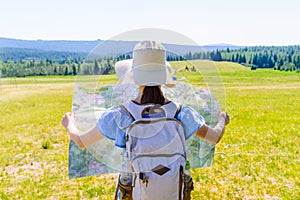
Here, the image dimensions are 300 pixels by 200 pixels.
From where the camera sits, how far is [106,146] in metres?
2.56

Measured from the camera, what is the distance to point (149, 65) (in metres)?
2.09

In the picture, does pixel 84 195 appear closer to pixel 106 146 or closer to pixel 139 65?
pixel 106 146

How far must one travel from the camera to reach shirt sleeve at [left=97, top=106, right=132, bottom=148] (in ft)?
6.75

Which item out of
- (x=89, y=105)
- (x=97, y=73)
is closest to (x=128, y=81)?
(x=97, y=73)

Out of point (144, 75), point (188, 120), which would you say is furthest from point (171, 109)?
point (144, 75)

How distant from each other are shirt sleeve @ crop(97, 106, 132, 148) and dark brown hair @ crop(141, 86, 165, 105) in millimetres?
149

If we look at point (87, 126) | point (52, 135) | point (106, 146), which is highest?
point (87, 126)

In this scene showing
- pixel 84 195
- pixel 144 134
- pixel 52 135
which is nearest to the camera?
pixel 144 134

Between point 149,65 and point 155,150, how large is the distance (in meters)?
0.52

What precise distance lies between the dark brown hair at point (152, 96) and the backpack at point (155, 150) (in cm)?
3

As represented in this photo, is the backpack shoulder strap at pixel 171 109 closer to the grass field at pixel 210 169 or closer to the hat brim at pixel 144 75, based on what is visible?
the hat brim at pixel 144 75

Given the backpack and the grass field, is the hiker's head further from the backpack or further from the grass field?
the grass field

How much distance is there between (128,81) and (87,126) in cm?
55

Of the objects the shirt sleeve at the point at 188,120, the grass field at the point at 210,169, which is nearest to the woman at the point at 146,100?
the shirt sleeve at the point at 188,120
